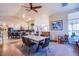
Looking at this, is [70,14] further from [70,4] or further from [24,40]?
[24,40]

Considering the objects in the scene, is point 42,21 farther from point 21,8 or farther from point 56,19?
point 21,8

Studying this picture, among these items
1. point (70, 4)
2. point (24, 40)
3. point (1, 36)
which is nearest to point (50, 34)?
point (24, 40)

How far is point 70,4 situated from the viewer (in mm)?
2793

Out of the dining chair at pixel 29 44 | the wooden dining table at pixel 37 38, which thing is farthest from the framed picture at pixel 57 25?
the dining chair at pixel 29 44

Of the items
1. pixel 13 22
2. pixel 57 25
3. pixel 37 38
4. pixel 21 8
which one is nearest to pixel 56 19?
pixel 57 25

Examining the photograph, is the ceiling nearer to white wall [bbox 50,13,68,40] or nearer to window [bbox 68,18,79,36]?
white wall [bbox 50,13,68,40]

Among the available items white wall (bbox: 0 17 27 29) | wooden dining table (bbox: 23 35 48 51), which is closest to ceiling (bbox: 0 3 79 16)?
white wall (bbox: 0 17 27 29)

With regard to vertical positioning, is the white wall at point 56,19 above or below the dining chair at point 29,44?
above

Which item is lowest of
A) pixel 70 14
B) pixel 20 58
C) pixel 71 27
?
pixel 20 58

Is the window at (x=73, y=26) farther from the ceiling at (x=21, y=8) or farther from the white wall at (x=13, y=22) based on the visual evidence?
the white wall at (x=13, y=22)

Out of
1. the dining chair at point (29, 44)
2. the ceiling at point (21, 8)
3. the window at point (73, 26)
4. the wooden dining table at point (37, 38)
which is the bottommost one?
the dining chair at point (29, 44)

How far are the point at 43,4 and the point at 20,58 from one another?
117 cm

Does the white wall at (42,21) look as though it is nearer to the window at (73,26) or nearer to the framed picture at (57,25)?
the framed picture at (57,25)

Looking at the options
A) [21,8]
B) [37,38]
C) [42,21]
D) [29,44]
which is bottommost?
[29,44]
